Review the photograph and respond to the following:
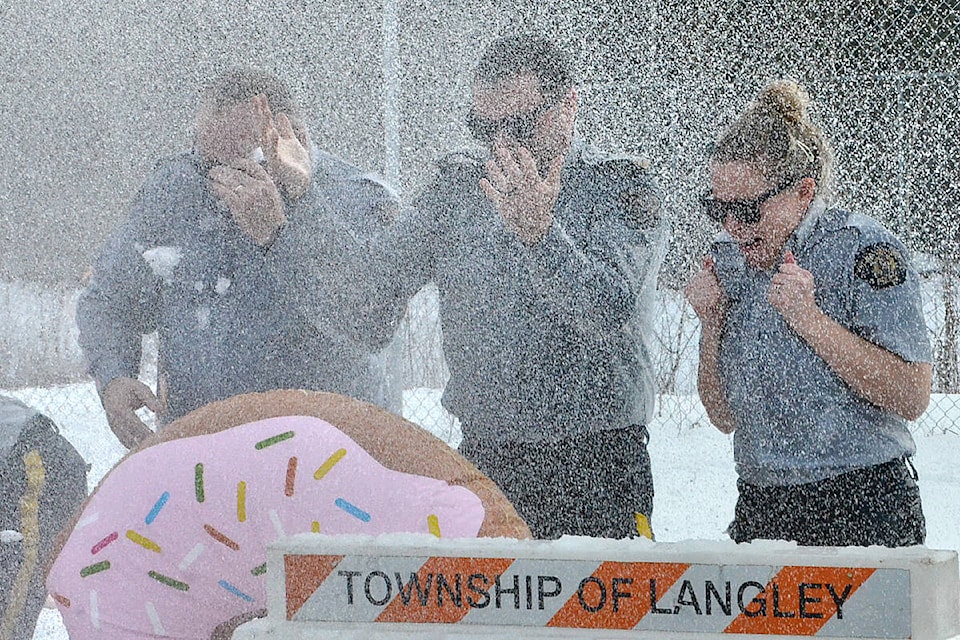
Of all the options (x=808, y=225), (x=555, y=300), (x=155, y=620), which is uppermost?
(x=808, y=225)

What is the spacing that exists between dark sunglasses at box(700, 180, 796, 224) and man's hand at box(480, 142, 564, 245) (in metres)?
0.26

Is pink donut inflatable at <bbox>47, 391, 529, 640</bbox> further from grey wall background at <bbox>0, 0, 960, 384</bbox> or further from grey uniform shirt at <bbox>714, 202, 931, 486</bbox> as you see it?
grey wall background at <bbox>0, 0, 960, 384</bbox>

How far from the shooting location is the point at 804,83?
12.8 feet

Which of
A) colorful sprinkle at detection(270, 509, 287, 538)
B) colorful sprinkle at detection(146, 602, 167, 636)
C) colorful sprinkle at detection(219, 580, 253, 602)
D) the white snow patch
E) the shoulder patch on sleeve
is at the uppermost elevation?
the shoulder patch on sleeve

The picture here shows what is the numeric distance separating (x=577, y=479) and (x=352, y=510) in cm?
67

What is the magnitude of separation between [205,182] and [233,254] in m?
0.15

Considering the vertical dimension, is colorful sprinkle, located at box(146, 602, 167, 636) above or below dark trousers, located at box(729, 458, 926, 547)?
below

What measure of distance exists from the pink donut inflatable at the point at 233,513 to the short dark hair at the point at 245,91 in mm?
837

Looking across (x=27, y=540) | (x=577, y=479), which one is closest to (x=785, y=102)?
(x=577, y=479)

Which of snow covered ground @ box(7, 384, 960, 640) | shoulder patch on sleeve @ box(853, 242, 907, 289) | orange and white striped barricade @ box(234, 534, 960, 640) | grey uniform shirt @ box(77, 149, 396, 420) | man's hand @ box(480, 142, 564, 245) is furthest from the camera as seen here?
snow covered ground @ box(7, 384, 960, 640)

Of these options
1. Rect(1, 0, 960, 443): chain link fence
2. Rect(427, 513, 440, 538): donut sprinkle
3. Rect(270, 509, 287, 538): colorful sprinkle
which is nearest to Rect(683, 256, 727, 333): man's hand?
Rect(427, 513, 440, 538): donut sprinkle

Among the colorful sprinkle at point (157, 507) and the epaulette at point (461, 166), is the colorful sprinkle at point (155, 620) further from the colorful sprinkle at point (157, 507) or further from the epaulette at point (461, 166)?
the epaulette at point (461, 166)

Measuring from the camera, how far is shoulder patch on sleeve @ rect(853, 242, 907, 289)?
1.79 metres

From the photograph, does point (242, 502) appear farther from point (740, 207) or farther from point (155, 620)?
point (740, 207)
